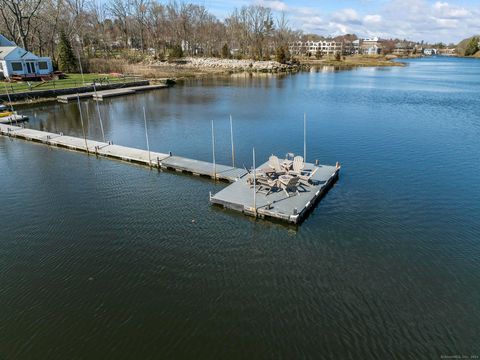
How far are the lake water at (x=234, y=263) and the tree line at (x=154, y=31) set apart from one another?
215ft

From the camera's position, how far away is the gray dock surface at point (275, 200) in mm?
16141

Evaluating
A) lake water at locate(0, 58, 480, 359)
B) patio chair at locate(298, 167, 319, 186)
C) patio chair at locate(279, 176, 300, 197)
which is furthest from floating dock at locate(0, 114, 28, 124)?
patio chair at locate(298, 167, 319, 186)

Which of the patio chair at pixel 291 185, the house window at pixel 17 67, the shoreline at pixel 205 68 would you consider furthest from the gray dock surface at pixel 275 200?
the shoreline at pixel 205 68

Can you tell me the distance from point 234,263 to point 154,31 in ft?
389

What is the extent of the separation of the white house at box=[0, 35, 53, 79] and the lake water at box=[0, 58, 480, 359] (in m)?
35.8

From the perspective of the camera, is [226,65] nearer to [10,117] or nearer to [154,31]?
[154,31]

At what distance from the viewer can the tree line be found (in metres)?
78.5

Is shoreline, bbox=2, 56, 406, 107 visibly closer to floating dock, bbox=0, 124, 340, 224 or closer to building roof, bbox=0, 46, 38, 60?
building roof, bbox=0, 46, 38, 60

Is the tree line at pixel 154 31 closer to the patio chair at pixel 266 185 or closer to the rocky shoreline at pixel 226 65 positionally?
the rocky shoreline at pixel 226 65

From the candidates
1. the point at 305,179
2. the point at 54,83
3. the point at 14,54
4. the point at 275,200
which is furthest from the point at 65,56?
the point at 275,200

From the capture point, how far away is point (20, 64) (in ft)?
183

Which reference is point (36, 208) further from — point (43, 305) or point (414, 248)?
point (414, 248)

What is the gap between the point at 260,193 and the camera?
18141mm

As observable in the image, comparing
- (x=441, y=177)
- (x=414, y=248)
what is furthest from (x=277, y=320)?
(x=441, y=177)
